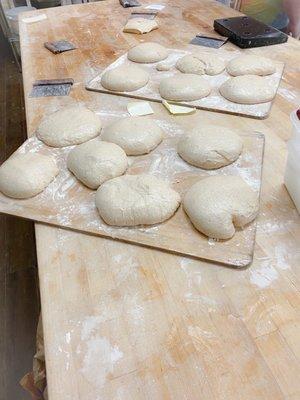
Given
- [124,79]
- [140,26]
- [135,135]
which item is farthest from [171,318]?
[140,26]

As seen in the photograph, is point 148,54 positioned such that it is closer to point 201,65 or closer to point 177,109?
point 201,65

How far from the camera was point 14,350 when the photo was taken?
1.52 meters

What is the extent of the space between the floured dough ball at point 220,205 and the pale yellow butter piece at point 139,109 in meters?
0.55

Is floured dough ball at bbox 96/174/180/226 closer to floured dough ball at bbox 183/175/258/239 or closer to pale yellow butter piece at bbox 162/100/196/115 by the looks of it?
floured dough ball at bbox 183/175/258/239

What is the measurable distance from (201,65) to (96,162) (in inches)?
35.7

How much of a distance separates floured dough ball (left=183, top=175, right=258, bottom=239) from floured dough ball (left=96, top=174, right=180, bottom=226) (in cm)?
7

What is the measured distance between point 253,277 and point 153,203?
13.1 inches

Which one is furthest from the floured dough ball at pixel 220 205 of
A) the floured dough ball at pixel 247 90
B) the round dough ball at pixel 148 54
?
the round dough ball at pixel 148 54

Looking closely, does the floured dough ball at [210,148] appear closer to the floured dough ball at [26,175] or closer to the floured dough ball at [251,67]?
the floured dough ball at [26,175]

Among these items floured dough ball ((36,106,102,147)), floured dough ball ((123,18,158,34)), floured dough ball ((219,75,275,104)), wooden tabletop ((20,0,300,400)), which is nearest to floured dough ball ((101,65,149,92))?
floured dough ball ((36,106,102,147))

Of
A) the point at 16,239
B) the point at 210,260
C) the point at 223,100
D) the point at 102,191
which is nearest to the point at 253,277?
the point at 210,260

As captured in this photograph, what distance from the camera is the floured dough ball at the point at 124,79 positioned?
1542 millimetres

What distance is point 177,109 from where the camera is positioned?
142 cm

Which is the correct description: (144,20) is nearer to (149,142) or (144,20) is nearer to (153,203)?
(149,142)
